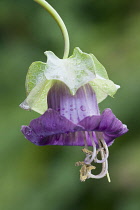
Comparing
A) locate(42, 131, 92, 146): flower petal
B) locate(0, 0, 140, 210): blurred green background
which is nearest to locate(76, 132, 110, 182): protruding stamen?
locate(42, 131, 92, 146): flower petal

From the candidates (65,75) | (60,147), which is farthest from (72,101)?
(60,147)

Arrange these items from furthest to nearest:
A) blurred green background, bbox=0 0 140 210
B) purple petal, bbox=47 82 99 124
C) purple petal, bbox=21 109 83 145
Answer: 1. blurred green background, bbox=0 0 140 210
2. purple petal, bbox=47 82 99 124
3. purple petal, bbox=21 109 83 145

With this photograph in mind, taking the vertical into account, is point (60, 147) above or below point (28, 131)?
above

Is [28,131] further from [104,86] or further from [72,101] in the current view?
[104,86]

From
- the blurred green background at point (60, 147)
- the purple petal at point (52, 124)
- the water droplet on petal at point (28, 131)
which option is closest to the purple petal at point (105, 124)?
the purple petal at point (52, 124)

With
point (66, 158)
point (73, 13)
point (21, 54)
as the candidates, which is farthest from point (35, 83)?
point (73, 13)

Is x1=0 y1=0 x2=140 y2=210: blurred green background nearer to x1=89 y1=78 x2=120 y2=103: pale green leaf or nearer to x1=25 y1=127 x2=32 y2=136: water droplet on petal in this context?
x1=89 y1=78 x2=120 y2=103: pale green leaf
